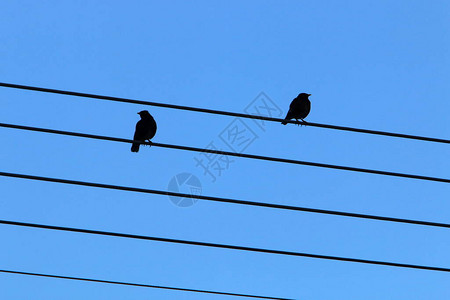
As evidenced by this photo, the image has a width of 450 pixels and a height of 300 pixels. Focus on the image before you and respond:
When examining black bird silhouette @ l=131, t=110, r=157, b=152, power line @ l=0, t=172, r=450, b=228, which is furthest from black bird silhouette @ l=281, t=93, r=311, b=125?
power line @ l=0, t=172, r=450, b=228

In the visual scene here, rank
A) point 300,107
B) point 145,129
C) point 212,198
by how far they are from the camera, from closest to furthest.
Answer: point 212,198 < point 145,129 < point 300,107

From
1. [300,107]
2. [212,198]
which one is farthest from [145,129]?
[212,198]

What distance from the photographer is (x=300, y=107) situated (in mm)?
10727

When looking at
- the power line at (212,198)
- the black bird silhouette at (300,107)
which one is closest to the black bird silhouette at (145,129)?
the black bird silhouette at (300,107)

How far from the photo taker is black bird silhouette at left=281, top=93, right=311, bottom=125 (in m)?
10.7

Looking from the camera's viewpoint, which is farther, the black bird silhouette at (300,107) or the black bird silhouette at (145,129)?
the black bird silhouette at (300,107)

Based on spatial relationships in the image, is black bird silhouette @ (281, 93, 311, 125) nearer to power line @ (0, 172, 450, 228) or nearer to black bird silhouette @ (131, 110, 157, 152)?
black bird silhouette @ (131, 110, 157, 152)

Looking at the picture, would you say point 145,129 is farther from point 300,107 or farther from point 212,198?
point 212,198

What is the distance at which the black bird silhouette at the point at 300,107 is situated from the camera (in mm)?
10742

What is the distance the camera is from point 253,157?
6.22m

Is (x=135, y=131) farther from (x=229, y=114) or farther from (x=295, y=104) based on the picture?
(x=229, y=114)

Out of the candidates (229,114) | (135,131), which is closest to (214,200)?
(229,114)

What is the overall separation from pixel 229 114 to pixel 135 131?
435 cm

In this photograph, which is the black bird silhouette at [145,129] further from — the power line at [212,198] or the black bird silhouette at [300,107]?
the power line at [212,198]
